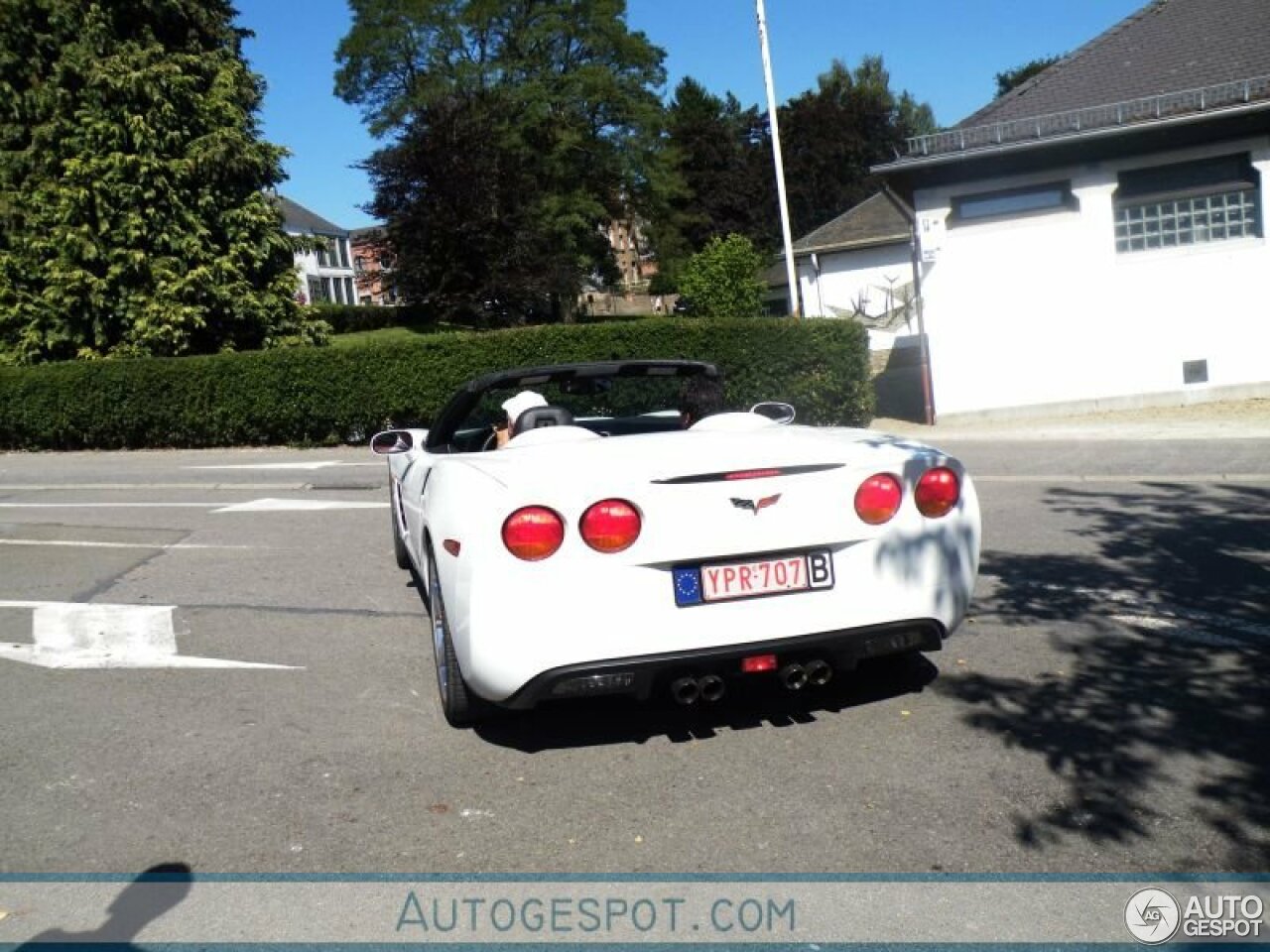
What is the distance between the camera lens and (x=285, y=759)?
444 centimetres

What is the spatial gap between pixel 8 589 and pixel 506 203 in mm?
29101

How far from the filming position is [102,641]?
21.2 ft

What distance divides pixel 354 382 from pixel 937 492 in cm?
1558

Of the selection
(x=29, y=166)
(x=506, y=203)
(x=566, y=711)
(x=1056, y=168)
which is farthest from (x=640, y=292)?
(x=566, y=711)

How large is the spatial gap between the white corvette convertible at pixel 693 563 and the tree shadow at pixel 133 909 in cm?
114

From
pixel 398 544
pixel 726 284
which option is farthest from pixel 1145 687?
pixel 726 284

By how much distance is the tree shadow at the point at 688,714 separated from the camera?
4.54m

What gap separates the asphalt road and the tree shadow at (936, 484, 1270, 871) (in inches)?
0.7

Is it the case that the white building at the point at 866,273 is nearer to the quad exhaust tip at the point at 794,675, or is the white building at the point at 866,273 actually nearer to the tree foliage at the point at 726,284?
the tree foliage at the point at 726,284

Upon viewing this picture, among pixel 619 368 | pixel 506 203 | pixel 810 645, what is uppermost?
pixel 506 203

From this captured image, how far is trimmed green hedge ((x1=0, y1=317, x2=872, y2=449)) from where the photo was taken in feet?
55.6

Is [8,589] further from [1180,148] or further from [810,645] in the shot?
[1180,148]

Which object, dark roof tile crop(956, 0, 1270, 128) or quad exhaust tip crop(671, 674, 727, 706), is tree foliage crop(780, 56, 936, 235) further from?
quad exhaust tip crop(671, 674, 727, 706)

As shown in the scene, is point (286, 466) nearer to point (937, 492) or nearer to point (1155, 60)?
point (937, 492)
